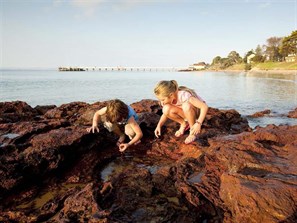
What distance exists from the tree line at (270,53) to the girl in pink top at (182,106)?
252ft

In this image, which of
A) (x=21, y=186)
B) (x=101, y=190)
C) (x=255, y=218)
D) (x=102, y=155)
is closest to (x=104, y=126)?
(x=102, y=155)

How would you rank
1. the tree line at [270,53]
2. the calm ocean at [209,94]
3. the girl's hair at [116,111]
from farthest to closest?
the tree line at [270,53], the calm ocean at [209,94], the girl's hair at [116,111]

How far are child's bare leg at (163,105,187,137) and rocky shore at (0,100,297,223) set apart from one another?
0.24 m

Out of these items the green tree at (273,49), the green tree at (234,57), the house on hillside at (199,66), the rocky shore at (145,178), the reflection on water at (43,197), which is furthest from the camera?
the house on hillside at (199,66)

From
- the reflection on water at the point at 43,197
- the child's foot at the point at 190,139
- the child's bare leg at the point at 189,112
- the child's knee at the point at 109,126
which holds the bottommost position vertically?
the reflection on water at the point at 43,197

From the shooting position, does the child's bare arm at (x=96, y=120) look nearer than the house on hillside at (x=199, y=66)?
Yes

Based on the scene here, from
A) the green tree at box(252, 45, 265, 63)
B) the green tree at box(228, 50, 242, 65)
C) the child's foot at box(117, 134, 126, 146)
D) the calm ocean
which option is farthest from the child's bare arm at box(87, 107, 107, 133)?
the green tree at box(228, 50, 242, 65)

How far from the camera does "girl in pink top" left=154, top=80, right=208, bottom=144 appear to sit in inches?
181

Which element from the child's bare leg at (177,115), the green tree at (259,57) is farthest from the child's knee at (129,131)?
the green tree at (259,57)

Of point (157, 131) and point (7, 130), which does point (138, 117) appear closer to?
point (157, 131)

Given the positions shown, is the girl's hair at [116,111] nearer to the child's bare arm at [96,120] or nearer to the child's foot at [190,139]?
the child's bare arm at [96,120]

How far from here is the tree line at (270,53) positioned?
239 ft

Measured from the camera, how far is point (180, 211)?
2752 mm

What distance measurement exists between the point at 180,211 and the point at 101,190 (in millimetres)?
940
